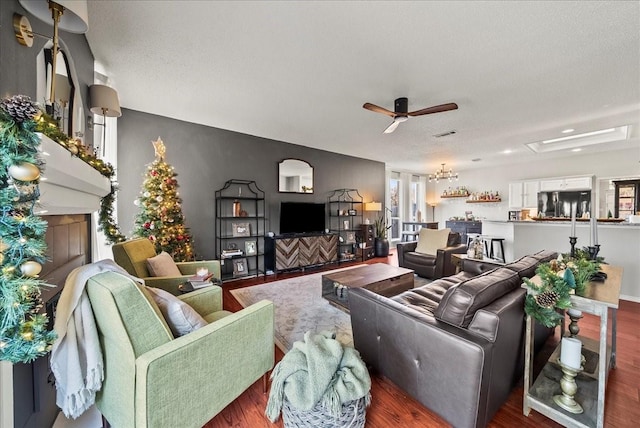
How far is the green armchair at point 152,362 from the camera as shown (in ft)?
3.65

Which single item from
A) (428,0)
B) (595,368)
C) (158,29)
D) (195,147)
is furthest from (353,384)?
(195,147)

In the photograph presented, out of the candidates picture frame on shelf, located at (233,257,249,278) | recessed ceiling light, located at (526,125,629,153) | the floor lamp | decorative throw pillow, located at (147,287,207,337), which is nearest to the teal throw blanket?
decorative throw pillow, located at (147,287,207,337)

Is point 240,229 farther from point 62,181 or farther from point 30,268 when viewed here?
point 30,268

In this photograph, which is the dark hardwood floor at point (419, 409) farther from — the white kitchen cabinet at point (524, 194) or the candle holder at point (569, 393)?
the white kitchen cabinet at point (524, 194)

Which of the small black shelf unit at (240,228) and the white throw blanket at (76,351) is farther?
the small black shelf unit at (240,228)

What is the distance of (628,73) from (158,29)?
445 cm

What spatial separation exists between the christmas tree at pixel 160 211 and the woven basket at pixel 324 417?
2737 millimetres

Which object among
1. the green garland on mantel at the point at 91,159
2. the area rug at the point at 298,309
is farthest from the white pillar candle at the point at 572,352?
the green garland on mantel at the point at 91,159

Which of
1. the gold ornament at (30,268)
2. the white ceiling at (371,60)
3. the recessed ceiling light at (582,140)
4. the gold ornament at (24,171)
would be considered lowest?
the gold ornament at (30,268)

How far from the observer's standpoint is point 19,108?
701 mm

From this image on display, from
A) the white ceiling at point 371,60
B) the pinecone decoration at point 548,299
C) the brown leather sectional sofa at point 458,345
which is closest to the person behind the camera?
the brown leather sectional sofa at point 458,345

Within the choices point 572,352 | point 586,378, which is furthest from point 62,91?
point 586,378

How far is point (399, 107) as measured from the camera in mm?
3105

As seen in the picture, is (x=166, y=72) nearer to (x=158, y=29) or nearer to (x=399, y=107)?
(x=158, y=29)
